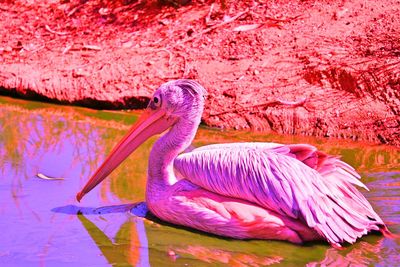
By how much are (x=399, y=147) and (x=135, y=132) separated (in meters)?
2.25

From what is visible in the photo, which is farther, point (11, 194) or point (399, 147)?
point (399, 147)

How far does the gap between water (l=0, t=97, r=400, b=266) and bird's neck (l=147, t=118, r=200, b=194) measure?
21 cm

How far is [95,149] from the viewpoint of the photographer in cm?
528

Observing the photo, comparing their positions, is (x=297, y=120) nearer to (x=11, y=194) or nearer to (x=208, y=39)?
(x=208, y=39)

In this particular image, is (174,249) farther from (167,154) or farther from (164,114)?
(164,114)

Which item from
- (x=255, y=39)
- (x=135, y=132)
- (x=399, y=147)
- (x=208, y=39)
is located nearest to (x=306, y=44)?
(x=255, y=39)

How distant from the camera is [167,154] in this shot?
13.0 ft

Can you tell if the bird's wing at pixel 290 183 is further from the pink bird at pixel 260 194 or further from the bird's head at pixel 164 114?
the bird's head at pixel 164 114

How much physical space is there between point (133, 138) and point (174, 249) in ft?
2.75

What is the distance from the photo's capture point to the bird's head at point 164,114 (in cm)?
396

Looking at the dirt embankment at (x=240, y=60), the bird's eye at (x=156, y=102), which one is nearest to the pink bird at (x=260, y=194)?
the bird's eye at (x=156, y=102)

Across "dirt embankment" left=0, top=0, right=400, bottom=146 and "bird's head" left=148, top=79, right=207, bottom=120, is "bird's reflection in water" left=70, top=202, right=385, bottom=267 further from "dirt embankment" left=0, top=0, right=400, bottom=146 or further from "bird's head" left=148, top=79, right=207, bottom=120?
"dirt embankment" left=0, top=0, right=400, bottom=146

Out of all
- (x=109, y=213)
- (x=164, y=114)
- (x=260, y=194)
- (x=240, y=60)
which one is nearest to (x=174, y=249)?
(x=260, y=194)

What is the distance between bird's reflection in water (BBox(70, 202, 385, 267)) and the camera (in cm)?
339
